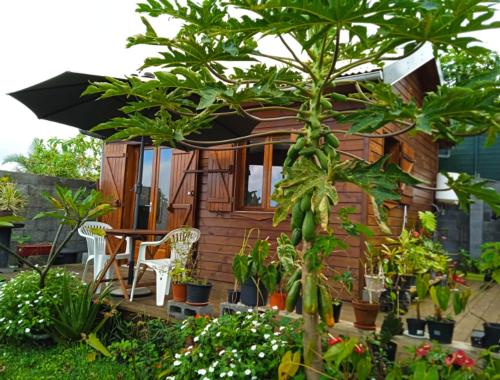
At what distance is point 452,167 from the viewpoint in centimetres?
931

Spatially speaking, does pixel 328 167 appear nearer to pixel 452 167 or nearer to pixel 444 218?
pixel 444 218

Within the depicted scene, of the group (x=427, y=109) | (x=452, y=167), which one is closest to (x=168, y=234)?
(x=427, y=109)

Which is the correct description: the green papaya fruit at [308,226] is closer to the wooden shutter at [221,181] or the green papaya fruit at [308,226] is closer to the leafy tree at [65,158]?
the wooden shutter at [221,181]

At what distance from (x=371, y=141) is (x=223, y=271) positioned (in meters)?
2.55

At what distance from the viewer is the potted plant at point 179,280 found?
3338mm

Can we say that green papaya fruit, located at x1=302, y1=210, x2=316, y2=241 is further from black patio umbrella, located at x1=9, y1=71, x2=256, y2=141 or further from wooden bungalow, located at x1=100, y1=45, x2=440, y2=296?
wooden bungalow, located at x1=100, y1=45, x2=440, y2=296

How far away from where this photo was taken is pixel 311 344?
180cm

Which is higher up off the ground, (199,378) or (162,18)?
(162,18)

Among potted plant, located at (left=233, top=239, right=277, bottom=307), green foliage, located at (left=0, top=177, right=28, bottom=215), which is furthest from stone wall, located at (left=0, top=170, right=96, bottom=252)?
potted plant, located at (left=233, top=239, right=277, bottom=307)

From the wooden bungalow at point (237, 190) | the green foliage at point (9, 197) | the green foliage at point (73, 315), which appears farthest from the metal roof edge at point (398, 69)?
the green foliage at point (9, 197)

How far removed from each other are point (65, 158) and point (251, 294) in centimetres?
948

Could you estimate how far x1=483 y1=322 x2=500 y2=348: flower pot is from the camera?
238 cm

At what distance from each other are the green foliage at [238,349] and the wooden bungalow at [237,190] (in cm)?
206

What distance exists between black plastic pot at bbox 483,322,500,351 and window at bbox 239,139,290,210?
9.12ft
